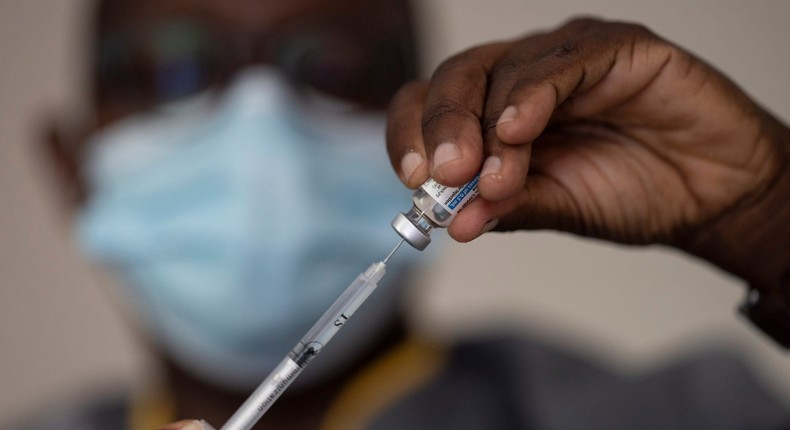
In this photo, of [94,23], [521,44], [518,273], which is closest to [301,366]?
[521,44]

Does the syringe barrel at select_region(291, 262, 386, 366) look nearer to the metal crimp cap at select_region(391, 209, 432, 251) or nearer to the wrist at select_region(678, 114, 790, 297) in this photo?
the metal crimp cap at select_region(391, 209, 432, 251)

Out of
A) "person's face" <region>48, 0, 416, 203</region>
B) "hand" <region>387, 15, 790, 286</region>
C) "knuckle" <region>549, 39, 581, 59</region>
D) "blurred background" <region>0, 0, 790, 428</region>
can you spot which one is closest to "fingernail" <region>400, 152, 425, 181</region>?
"hand" <region>387, 15, 790, 286</region>

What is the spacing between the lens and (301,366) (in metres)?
0.82

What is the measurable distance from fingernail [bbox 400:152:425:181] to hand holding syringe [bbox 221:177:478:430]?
2 centimetres

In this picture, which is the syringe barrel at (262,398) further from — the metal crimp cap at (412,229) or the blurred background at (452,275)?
the blurred background at (452,275)

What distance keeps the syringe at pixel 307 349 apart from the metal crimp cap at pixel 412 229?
3cm

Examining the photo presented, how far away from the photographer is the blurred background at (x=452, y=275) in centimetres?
220

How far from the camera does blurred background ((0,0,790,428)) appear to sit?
2.20 metres

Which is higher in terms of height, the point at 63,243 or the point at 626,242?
the point at 626,242

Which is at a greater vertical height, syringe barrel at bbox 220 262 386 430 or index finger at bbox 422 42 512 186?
index finger at bbox 422 42 512 186

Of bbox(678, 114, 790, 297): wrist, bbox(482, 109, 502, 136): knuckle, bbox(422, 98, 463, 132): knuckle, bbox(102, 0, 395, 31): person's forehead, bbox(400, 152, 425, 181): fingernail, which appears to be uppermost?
bbox(422, 98, 463, 132): knuckle

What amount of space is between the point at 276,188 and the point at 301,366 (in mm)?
613

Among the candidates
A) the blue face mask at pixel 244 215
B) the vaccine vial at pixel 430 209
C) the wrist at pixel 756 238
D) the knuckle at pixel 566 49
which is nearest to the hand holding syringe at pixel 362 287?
the vaccine vial at pixel 430 209

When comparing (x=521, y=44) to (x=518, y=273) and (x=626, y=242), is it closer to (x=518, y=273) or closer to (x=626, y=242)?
Result: (x=626, y=242)
